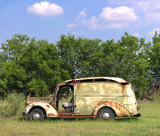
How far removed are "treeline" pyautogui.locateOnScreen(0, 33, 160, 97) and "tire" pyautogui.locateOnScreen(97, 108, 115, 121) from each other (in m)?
26.3

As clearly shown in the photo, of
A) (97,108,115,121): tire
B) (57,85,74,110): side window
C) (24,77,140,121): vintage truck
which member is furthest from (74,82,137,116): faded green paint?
(57,85,74,110): side window

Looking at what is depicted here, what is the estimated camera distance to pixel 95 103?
13016 mm

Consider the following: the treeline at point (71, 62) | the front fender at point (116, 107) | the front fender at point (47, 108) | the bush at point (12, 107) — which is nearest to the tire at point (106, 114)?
the front fender at point (116, 107)

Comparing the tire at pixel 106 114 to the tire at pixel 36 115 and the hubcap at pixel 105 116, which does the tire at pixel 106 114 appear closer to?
the hubcap at pixel 105 116

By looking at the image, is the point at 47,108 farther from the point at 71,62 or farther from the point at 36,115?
the point at 71,62

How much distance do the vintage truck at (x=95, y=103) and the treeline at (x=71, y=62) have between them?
2579cm

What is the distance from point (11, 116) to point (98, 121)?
5.21 m

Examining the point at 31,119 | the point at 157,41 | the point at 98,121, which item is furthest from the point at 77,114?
the point at 157,41

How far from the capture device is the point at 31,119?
1325 cm

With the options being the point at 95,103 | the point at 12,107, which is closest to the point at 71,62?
the point at 12,107

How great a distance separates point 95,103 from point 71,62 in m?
33.5

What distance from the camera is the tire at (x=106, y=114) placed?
1281 cm

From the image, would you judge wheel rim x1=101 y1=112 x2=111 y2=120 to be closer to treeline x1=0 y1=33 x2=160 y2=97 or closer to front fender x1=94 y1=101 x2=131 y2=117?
front fender x1=94 y1=101 x2=131 y2=117

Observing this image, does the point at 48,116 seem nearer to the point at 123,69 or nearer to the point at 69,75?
the point at 123,69
